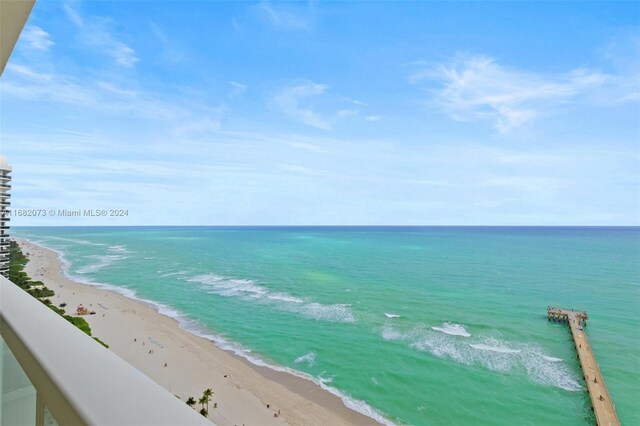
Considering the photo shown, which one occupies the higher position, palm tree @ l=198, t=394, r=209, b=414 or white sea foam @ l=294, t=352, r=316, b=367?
palm tree @ l=198, t=394, r=209, b=414

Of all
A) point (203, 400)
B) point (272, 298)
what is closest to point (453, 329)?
point (272, 298)

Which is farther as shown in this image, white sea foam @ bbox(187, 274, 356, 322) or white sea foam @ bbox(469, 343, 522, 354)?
white sea foam @ bbox(187, 274, 356, 322)

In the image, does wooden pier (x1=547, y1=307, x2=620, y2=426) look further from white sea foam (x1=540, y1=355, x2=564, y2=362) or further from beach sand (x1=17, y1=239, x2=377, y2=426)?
beach sand (x1=17, y1=239, x2=377, y2=426)

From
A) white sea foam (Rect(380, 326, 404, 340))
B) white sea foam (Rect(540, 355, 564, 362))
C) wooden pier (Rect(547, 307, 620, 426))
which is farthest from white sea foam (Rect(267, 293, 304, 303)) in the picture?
wooden pier (Rect(547, 307, 620, 426))

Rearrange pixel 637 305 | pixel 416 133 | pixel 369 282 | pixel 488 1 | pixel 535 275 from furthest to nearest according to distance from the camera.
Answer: pixel 416 133 → pixel 535 275 → pixel 369 282 → pixel 637 305 → pixel 488 1

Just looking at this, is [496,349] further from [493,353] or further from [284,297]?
[284,297]

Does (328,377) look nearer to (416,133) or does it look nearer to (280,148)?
(416,133)

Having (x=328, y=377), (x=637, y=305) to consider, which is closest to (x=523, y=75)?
(x=637, y=305)
